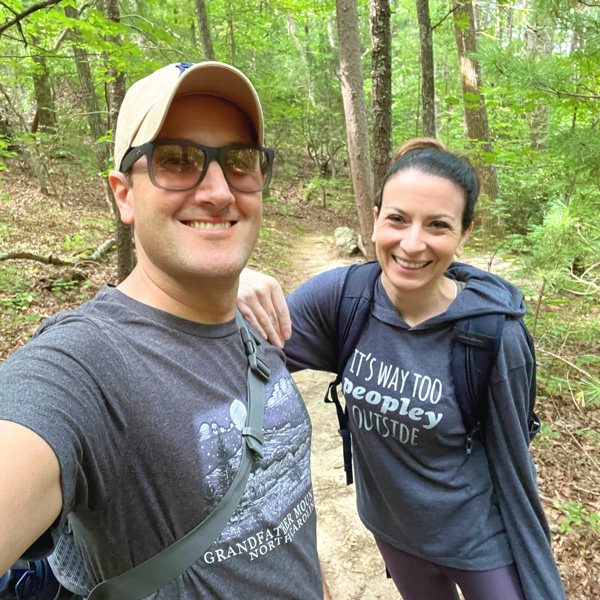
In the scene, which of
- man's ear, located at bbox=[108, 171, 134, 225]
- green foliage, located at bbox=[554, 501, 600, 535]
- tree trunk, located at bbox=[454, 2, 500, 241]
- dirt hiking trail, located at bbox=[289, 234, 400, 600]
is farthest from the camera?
tree trunk, located at bbox=[454, 2, 500, 241]

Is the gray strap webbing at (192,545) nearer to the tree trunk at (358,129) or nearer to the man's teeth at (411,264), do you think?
the man's teeth at (411,264)

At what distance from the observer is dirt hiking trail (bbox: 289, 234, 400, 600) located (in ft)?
9.93

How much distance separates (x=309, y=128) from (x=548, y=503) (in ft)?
50.5

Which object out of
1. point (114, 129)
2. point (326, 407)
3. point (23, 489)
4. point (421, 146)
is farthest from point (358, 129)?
point (23, 489)

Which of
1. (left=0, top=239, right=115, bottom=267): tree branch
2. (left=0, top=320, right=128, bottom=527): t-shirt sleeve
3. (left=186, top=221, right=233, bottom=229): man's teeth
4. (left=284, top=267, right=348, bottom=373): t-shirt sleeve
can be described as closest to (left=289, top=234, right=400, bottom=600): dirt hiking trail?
(left=284, top=267, right=348, bottom=373): t-shirt sleeve

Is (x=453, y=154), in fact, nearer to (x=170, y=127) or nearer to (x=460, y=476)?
(x=170, y=127)

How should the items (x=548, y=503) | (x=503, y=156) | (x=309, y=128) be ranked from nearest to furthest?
(x=548, y=503)
(x=503, y=156)
(x=309, y=128)

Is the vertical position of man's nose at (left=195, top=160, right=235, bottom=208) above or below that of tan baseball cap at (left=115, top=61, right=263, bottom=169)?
below

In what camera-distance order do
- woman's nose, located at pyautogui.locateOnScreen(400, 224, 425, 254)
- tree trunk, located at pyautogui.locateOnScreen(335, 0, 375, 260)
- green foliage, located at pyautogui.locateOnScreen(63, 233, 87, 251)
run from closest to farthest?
woman's nose, located at pyautogui.locateOnScreen(400, 224, 425, 254)
tree trunk, located at pyautogui.locateOnScreen(335, 0, 375, 260)
green foliage, located at pyautogui.locateOnScreen(63, 233, 87, 251)

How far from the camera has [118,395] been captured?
96cm

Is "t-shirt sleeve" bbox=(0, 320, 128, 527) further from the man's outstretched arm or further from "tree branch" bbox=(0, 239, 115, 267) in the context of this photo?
"tree branch" bbox=(0, 239, 115, 267)

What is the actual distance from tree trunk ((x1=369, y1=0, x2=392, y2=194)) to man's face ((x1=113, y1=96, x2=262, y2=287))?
3.23 m

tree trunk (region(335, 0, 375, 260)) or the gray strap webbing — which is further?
tree trunk (region(335, 0, 375, 260))

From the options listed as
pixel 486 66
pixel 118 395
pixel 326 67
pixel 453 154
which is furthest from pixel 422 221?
pixel 326 67
